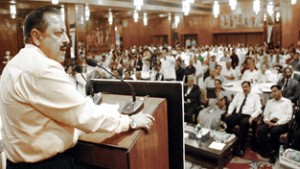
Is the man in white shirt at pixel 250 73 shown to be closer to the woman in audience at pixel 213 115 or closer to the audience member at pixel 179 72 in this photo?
the audience member at pixel 179 72

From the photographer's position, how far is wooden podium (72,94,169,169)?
130 centimetres

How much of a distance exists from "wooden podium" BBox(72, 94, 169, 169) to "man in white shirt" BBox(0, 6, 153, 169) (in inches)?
2.0

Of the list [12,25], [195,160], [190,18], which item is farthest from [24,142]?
[190,18]

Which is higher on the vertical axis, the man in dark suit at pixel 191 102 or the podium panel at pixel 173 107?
the podium panel at pixel 173 107

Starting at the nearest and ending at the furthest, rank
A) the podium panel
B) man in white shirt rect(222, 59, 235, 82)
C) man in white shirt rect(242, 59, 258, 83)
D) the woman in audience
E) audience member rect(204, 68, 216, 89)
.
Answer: the podium panel < the woman in audience < audience member rect(204, 68, 216, 89) < man in white shirt rect(242, 59, 258, 83) < man in white shirt rect(222, 59, 235, 82)

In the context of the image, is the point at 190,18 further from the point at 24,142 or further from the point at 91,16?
the point at 24,142

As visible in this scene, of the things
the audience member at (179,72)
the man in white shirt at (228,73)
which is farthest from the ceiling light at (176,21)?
the audience member at (179,72)

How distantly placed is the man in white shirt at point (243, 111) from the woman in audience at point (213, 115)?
155 mm

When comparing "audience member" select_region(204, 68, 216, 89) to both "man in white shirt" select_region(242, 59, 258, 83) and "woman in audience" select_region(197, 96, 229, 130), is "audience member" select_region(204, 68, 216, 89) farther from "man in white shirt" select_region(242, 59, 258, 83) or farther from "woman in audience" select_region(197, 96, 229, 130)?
"woman in audience" select_region(197, 96, 229, 130)

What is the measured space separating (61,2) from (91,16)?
7790mm

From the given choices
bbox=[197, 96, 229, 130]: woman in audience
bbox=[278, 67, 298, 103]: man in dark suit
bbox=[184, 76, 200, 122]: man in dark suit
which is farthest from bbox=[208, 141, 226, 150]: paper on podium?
bbox=[278, 67, 298, 103]: man in dark suit

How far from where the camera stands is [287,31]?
15.9 meters

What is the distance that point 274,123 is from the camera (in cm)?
494

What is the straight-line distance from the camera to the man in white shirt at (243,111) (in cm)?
523
